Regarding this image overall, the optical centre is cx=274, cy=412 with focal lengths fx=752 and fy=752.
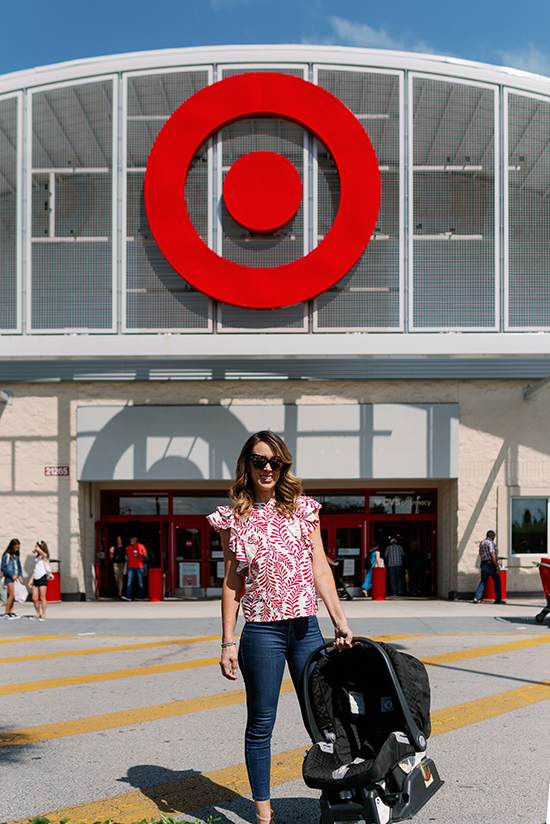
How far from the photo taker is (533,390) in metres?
17.5

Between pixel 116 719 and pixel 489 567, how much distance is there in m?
12.4

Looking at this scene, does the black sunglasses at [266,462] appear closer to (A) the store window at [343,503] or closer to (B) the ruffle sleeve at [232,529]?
(B) the ruffle sleeve at [232,529]

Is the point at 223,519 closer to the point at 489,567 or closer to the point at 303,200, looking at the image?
the point at 489,567

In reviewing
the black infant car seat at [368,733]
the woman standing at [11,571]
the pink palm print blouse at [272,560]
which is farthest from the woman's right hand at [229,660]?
the woman standing at [11,571]

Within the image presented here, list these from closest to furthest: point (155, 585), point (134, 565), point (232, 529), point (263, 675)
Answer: point (263, 675), point (232, 529), point (155, 585), point (134, 565)

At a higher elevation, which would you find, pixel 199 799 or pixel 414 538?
pixel 199 799

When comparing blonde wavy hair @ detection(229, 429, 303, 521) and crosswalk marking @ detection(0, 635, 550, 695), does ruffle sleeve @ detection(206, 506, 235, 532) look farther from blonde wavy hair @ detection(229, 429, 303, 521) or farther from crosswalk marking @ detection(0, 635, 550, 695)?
crosswalk marking @ detection(0, 635, 550, 695)

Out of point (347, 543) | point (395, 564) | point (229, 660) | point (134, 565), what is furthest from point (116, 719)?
point (395, 564)

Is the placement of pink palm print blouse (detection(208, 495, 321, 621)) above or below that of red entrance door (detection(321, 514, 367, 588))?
above

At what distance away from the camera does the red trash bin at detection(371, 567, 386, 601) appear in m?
18.7

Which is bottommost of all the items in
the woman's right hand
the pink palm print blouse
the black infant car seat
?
the black infant car seat

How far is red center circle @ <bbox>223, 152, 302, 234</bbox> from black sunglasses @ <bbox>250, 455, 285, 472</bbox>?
45.7 ft

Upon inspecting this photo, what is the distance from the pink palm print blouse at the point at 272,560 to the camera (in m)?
3.79

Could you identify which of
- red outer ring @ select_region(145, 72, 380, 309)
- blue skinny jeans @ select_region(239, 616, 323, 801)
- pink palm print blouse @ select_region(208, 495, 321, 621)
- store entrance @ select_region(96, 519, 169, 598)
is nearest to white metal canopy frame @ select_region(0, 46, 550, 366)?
red outer ring @ select_region(145, 72, 380, 309)
